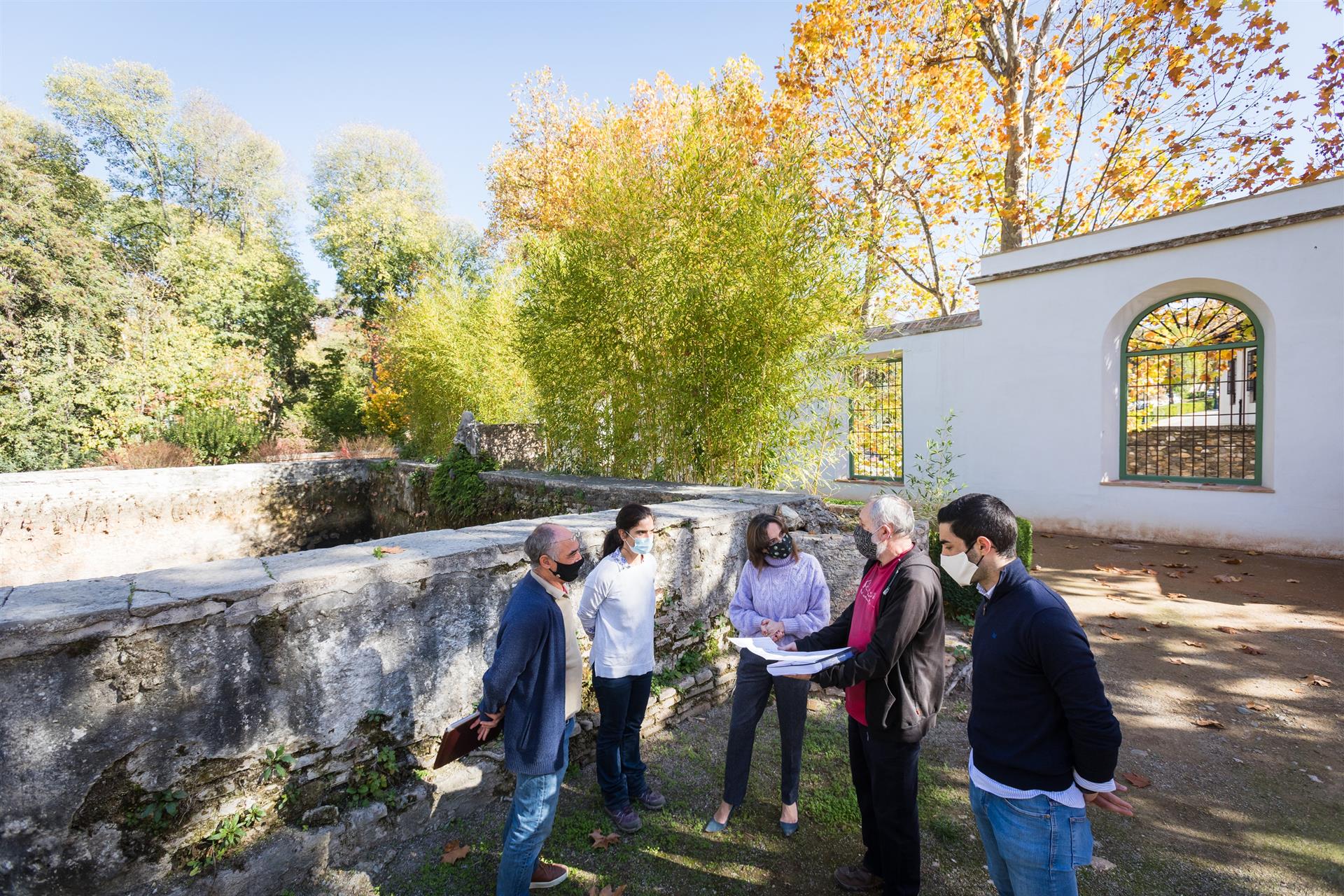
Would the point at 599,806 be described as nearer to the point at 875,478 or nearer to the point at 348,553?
the point at 348,553

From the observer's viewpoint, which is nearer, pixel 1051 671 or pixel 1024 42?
pixel 1051 671

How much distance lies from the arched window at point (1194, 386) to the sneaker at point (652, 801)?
8524mm

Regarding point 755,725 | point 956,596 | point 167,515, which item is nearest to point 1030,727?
point 755,725

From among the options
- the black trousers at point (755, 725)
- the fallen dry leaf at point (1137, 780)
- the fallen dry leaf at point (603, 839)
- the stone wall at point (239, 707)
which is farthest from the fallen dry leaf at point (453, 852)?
the fallen dry leaf at point (1137, 780)

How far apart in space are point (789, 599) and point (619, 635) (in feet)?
2.55

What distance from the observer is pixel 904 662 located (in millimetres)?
2025

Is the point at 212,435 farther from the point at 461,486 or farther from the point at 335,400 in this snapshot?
the point at 461,486

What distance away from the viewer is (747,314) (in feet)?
15.2

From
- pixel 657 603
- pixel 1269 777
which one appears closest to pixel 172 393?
pixel 657 603

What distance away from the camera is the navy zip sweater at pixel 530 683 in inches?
77.7

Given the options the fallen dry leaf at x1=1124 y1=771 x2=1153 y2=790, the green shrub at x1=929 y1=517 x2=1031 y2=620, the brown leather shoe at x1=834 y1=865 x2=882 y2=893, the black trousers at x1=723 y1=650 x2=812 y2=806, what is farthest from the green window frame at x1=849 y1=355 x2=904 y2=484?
the brown leather shoe at x1=834 y1=865 x2=882 y2=893

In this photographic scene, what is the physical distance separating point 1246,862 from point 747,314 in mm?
3941

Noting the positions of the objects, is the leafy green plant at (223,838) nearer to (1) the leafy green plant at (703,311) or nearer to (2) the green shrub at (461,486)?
(1) the leafy green plant at (703,311)

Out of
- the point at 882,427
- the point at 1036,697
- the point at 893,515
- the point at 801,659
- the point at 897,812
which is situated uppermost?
the point at 882,427
